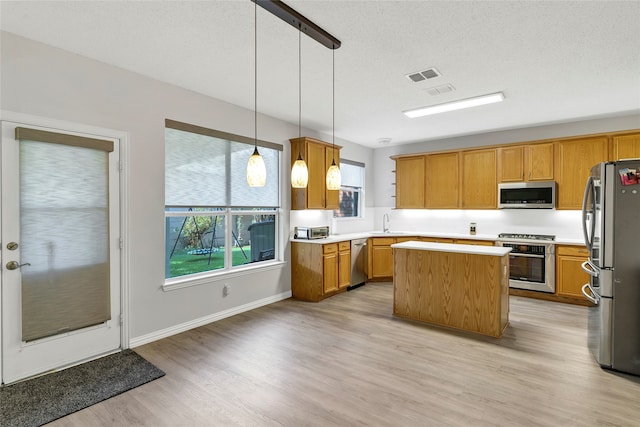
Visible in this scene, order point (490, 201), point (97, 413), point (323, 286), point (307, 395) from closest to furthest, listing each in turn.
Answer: point (97, 413), point (307, 395), point (323, 286), point (490, 201)

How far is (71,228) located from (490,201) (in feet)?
18.9

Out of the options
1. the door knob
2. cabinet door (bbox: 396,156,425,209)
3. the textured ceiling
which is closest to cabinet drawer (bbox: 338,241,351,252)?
cabinet door (bbox: 396,156,425,209)

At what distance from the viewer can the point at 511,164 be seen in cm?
535

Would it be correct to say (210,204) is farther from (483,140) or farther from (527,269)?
(483,140)

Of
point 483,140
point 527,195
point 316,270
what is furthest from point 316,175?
point 527,195

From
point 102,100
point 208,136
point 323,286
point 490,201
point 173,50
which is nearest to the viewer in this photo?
point 173,50

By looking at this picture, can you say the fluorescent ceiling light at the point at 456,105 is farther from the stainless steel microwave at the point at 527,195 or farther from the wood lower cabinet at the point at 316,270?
the wood lower cabinet at the point at 316,270

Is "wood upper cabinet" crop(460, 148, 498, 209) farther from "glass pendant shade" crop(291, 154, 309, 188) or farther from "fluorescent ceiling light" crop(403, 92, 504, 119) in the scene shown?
"glass pendant shade" crop(291, 154, 309, 188)

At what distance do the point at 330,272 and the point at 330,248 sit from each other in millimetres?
360

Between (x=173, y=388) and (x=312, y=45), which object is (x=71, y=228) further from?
(x=312, y=45)

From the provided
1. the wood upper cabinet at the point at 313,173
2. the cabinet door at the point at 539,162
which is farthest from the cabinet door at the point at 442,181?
the wood upper cabinet at the point at 313,173

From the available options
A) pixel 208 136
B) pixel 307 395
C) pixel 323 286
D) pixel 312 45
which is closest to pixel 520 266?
pixel 323 286

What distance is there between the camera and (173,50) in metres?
2.82

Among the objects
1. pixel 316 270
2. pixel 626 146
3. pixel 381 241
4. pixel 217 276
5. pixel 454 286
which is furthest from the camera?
pixel 381 241
